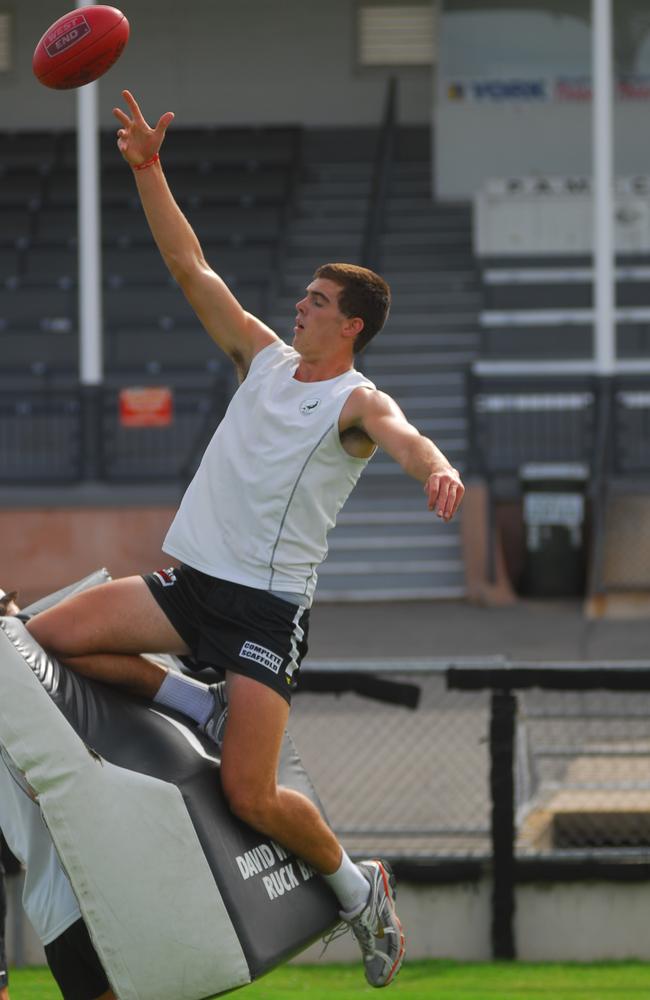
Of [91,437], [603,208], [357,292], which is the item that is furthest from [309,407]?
[603,208]

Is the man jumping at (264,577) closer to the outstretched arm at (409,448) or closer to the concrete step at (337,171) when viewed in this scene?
Answer: the outstretched arm at (409,448)

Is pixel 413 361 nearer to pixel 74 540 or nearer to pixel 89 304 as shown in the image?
pixel 89 304

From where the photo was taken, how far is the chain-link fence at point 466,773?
23.7 ft

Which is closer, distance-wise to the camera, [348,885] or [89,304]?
[348,885]

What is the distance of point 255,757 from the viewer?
4723 millimetres

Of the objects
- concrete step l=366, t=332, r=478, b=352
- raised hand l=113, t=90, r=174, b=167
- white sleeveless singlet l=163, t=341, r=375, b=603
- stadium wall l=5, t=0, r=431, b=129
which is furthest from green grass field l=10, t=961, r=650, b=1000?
stadium wall l=5, t=0, r=431, b=129

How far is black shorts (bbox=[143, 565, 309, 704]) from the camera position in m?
4.82

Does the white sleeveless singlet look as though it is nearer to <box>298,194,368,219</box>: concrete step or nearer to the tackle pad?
the tackle pad

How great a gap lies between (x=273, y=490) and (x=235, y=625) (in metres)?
0.41

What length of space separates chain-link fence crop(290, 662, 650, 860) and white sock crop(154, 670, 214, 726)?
1.81 m

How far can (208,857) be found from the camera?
15.2 feet

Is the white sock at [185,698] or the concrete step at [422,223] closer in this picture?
the white sock at [185,698]

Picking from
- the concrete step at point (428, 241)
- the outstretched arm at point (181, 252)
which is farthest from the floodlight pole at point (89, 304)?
the outstretched arm at point (181, 252)

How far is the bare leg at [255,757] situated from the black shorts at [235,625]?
5cm
